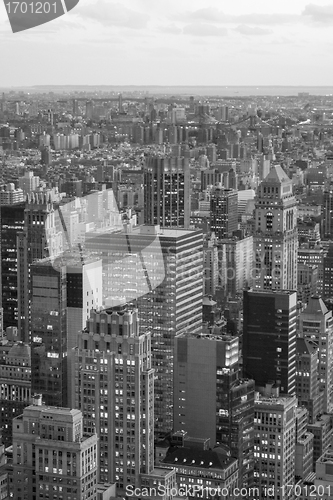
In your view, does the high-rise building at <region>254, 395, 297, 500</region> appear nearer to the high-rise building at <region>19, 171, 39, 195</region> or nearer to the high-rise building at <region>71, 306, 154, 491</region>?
the high-rise building at <region>71, 306, 154, 491</region>

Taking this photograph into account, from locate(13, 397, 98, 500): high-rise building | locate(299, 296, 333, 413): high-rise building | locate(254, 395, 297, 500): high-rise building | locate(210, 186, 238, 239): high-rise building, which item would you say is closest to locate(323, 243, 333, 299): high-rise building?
locate(210, 186, 238, 239): high-rise building

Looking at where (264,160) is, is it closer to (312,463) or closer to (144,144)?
(144,144)

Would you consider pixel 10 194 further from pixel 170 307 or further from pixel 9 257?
pixel 170 307

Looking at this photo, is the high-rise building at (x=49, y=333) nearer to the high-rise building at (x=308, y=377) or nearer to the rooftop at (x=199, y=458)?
the rooftop at (x=199, y=458)

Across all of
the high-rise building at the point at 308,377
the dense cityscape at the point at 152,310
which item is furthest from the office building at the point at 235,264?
the high-rise building at the point at 308,377

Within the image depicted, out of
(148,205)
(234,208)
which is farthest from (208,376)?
(234,208)

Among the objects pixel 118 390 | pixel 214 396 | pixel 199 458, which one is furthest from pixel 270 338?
pixel 118 390
